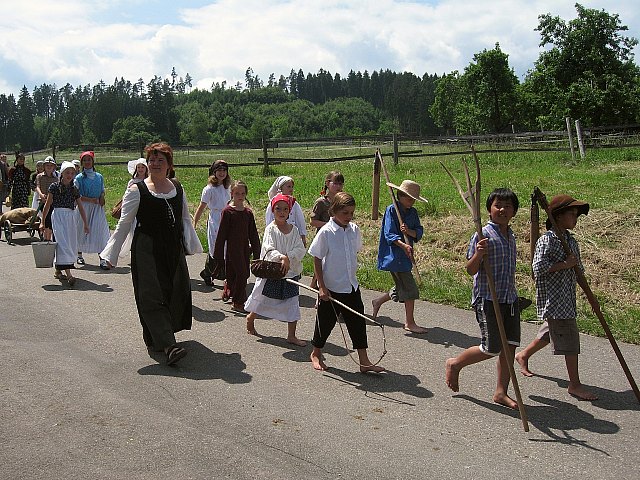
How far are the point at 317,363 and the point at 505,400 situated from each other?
1.80 meters

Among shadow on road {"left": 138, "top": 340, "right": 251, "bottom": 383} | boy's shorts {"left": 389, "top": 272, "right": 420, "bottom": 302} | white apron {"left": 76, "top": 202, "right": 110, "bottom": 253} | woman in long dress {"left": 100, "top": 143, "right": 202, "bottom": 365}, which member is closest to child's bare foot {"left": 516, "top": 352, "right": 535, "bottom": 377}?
boy's shorts {"left": 389, "top": 272, "right": 420, "bottom": 302}

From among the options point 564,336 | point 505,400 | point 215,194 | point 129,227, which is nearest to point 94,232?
point 215,194

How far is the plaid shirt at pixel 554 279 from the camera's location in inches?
236

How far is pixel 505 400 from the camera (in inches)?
229

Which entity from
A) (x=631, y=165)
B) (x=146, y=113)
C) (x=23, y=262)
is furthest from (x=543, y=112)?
(x=146, y=113)

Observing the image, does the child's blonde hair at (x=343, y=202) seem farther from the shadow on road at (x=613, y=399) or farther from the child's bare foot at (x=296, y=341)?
the shadow on road at (x=613, y=399)

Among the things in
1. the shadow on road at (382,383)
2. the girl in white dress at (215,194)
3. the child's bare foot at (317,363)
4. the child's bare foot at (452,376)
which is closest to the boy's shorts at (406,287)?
the shadow on road at (382,383)

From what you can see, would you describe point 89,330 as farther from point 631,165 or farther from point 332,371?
point 631,165

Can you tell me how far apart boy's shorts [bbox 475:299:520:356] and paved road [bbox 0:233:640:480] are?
1.58 ft

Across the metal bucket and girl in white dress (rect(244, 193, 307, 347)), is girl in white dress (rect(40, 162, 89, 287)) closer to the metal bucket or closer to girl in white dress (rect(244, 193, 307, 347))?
the metal bucket

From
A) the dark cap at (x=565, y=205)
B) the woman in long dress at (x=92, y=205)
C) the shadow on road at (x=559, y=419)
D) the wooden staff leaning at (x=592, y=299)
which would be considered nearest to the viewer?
the shadow on road at (x=559, y=419)

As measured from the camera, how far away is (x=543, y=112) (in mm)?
42594

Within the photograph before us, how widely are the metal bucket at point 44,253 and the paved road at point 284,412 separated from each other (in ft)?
9.96

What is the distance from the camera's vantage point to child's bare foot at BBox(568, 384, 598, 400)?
19.5 ft
